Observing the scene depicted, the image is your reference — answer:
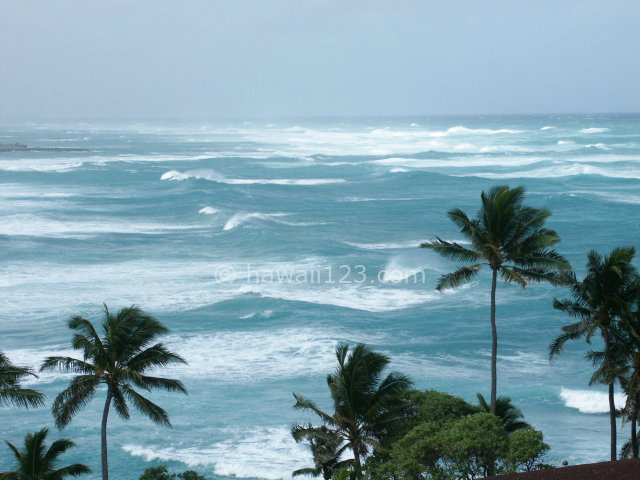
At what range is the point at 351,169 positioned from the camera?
93.5 meters

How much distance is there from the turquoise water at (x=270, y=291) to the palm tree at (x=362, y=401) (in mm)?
5009

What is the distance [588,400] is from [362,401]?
11.5 meters

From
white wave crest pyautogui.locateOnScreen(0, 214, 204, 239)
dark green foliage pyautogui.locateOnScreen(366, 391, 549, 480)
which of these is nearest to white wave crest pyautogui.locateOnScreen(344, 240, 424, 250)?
white wave crest pyautogui.locateOnScreen(0, 214, 204, 239)

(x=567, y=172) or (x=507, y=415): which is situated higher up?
(x=567, y=172)

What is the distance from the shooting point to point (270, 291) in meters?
37.5

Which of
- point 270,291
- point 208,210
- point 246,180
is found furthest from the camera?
point 246,180

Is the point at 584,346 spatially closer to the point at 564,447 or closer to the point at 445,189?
the point at 564,447

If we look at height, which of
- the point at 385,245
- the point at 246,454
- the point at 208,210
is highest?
the point at 208,210

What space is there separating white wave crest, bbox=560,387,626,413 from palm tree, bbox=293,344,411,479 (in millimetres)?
10148

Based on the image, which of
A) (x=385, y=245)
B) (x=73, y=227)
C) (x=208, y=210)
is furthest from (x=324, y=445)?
(x=208, y=210)

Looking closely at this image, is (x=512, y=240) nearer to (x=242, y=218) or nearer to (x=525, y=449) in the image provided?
(x=525, y=449)

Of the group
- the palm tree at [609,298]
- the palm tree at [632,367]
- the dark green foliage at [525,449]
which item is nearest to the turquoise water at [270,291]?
the palm tree at [632,367]

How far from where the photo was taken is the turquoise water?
2388 cm

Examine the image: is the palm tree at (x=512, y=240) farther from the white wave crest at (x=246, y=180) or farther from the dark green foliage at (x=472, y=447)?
the white wave crest at (x=246, y=180)
